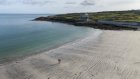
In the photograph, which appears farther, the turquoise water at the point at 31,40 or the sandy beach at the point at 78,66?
the turquoise water at the point at 31,40

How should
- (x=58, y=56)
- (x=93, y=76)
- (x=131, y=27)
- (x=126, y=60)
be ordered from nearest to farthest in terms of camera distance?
(x=93, y=76), (x=126, y=60), (x=58, y=56), (x=131, y=27)

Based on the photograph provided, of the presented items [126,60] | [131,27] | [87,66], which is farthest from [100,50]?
[131,27]

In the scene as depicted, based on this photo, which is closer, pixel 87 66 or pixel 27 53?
pixel 87 66

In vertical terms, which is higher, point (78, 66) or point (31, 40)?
point (78, 66)

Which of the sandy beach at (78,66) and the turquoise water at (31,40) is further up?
the sandy beach at (78,66)

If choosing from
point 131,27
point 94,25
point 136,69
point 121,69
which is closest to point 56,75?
point 121,69

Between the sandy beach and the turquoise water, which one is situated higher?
the sandy beach

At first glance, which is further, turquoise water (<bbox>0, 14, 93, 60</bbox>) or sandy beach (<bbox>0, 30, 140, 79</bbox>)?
turquoise water (<bbox>0, 14, 93, 60</bbox>)

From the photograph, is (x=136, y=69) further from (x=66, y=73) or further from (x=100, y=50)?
(x=100, y=50)

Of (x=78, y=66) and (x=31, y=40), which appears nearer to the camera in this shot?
(x=78, y=66)

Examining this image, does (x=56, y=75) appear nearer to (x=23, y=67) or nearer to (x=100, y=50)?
(x=23, y=67)

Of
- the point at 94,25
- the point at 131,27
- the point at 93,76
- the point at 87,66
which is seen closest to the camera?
the point at 93,76
